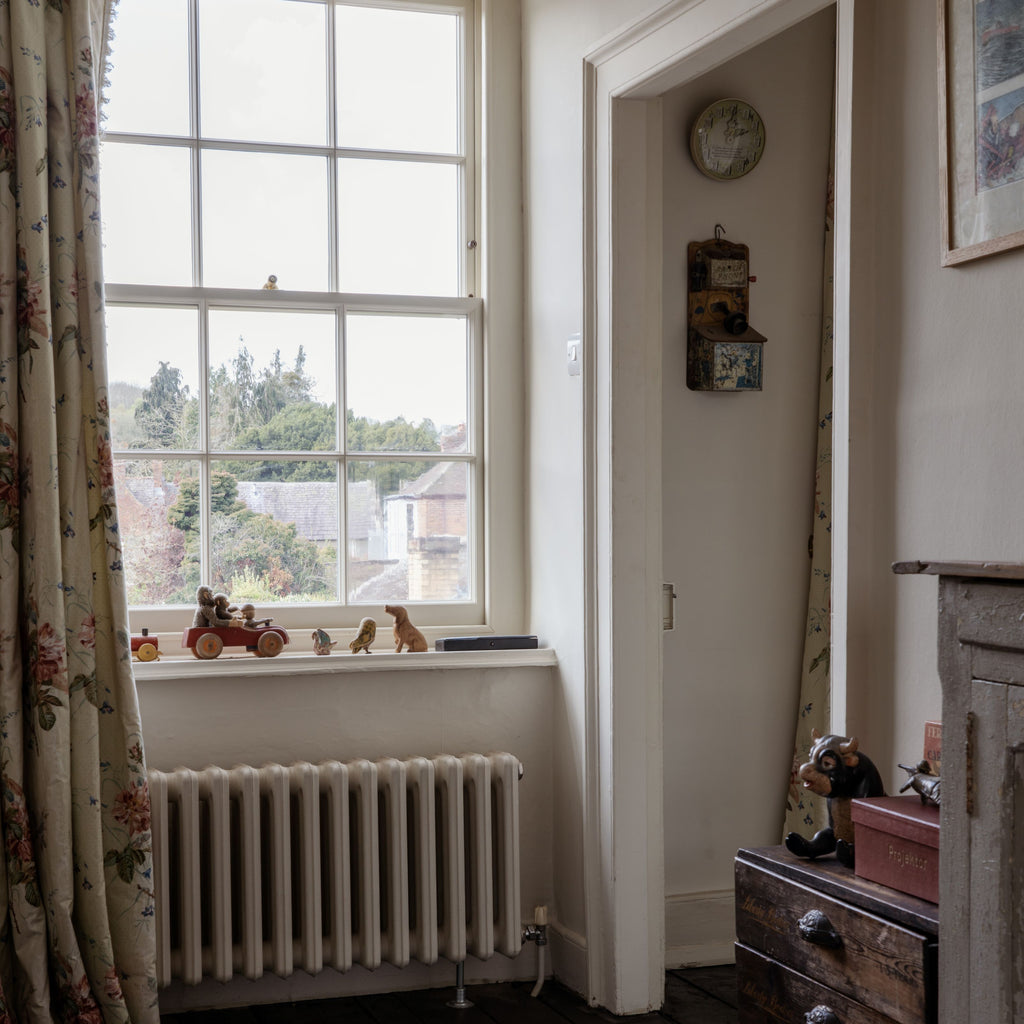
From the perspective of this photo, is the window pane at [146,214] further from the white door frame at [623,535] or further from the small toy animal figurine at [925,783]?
the small toy animal figurine at [925,783]

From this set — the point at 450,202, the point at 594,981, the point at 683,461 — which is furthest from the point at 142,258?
the point at 594,981

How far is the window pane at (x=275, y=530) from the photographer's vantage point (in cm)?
306

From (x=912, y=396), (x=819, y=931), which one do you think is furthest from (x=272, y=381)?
(x=819, y=931)

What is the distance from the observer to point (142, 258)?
9.90 feet

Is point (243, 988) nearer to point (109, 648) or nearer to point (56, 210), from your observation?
point (109, 648)

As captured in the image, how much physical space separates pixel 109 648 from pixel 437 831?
90 centimetres

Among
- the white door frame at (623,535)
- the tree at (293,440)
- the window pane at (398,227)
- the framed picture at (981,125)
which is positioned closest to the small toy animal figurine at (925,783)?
the framed picture at (981,125)

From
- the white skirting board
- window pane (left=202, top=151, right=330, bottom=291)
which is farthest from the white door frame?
window pane (left=202, top=151, right=330, bottom=291)

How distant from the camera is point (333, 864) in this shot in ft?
9.09

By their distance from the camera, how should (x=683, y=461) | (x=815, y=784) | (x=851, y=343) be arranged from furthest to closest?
(x=683, y=461) → (x=851, y=343) → (x=815, y=784)

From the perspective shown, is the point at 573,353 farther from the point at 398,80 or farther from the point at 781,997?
the point at 781,997

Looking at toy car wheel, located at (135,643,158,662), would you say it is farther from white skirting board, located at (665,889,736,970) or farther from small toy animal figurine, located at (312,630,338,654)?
white skirting board, located at (665,889,736,970)

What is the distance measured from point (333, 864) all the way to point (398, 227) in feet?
5.30

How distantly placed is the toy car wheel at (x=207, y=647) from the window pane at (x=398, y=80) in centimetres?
132
